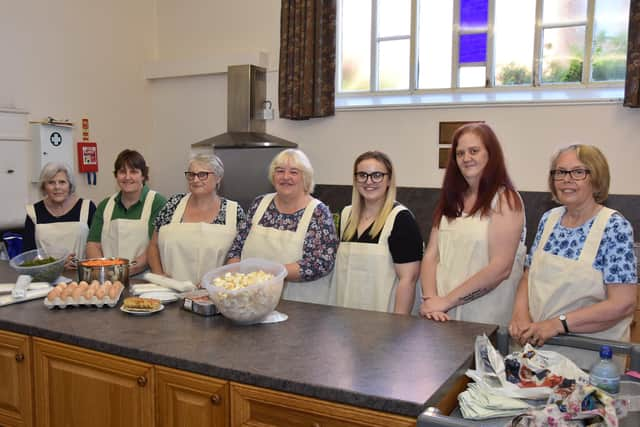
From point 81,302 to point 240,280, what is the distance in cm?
66

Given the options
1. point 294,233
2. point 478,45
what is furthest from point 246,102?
point 294,233

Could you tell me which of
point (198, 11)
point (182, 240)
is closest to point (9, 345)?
point (182, 240)

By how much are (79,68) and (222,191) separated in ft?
4.99

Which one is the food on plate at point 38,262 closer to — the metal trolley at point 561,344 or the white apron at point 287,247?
the white apron at point 287,247

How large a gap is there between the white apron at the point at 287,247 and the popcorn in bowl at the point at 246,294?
535 millimetres

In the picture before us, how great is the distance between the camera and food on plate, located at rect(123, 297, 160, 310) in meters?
2.16

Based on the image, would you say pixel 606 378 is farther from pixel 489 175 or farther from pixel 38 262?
pixel 38 262

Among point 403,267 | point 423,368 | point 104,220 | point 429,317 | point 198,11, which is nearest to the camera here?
point 423,368

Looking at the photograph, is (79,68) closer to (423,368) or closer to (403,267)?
(403,267)

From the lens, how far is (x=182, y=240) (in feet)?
9.48

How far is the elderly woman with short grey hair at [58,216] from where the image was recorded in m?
3.16

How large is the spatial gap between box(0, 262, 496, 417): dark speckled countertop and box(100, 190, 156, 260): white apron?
840mm

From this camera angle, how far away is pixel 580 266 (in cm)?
208

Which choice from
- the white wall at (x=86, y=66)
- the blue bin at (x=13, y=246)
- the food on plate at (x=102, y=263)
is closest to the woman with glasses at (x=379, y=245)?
the food on plate at (x=102, y=263)
